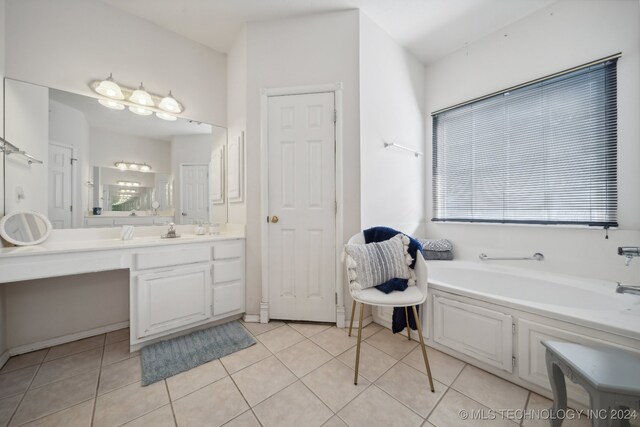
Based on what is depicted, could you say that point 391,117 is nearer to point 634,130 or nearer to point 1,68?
point 634,130

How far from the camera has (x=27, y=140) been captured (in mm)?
1656

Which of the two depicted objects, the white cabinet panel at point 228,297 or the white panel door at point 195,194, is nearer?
the white cabinet panel at point 228,297

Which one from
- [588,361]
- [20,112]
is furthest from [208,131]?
[588,361]

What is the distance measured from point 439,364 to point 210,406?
1.45 metres

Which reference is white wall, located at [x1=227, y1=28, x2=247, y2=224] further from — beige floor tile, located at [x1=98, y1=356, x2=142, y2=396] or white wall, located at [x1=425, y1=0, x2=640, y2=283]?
white wall, located at [x1=425, y1=0, x2=640, y2=283]

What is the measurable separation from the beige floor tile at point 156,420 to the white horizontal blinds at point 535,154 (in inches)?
112

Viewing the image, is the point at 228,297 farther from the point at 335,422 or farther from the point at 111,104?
the point at 111,104

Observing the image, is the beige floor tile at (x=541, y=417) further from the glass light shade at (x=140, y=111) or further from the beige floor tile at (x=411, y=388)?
the glass light shade at (x=140, y=111)

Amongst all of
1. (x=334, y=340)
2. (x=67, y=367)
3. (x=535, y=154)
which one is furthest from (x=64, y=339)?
(x=535, y=154)

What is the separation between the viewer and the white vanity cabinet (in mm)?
1688

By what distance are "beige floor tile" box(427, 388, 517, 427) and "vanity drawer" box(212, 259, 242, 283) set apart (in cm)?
174

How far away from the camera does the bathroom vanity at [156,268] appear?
1.43m

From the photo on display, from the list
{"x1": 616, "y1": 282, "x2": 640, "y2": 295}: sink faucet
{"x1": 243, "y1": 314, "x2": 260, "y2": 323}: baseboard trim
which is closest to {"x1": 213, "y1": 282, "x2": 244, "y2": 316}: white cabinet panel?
{"x1": 243, "y1": 314, "x2": 260, "y2": 323}: baseboard trim

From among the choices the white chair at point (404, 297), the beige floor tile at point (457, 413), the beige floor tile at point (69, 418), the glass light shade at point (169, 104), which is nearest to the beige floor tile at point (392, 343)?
the white chair at point (404, 297)
